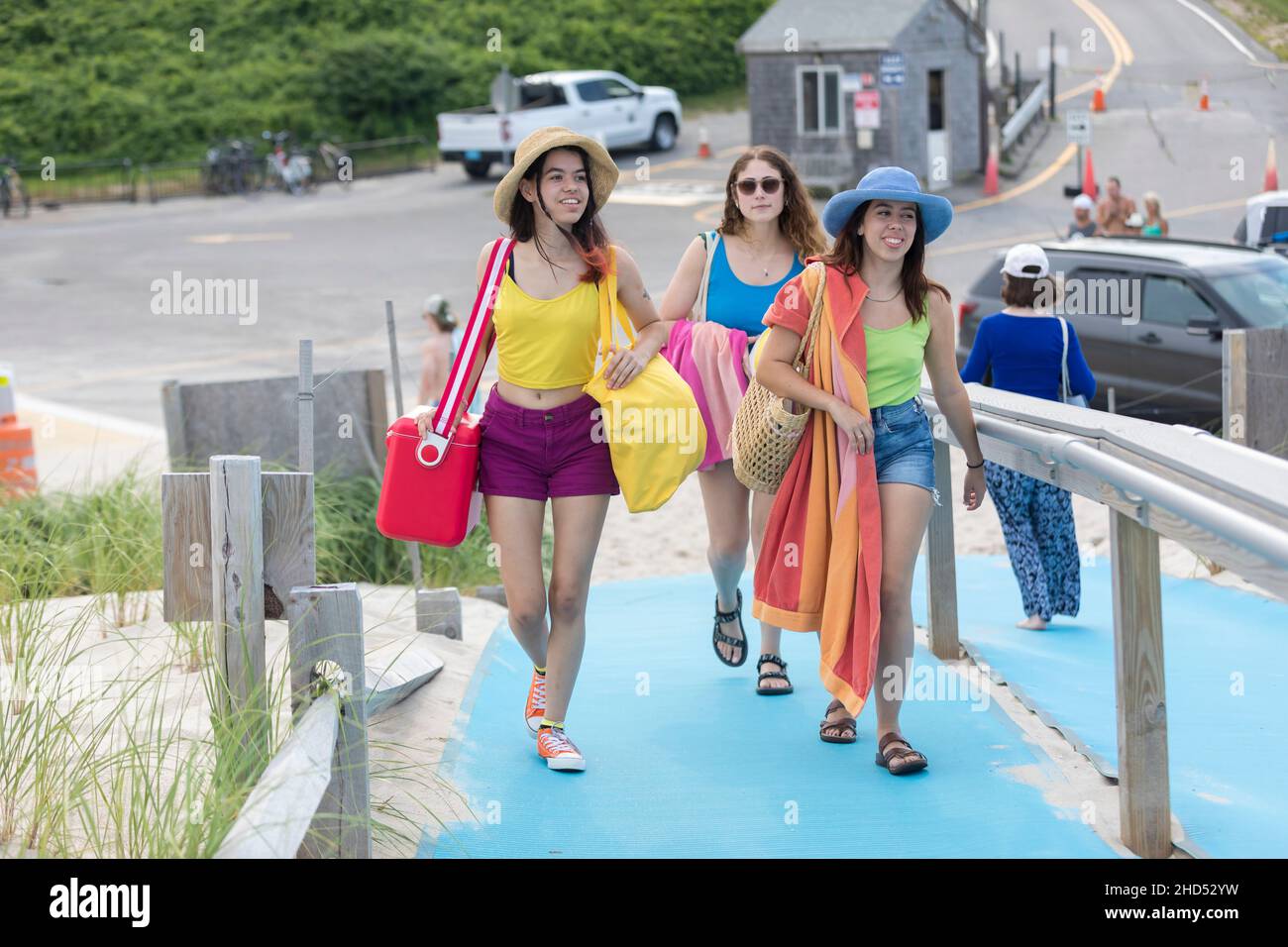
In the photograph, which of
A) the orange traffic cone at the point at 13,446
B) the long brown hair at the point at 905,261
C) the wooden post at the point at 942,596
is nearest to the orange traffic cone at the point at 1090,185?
the orange traffic cone at the point at 13,446

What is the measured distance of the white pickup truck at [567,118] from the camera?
32.6m

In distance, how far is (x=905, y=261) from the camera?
4902 mm

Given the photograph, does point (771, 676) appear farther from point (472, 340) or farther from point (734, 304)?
point (472, 340)

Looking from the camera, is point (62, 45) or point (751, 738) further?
point (62, 45)

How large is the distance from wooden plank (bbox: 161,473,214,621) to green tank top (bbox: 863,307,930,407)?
6.12 ft

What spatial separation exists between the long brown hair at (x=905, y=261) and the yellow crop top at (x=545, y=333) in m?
0.71

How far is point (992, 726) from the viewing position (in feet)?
17.0

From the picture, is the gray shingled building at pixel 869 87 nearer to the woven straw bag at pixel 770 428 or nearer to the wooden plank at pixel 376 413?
the wooden plank at pixel 376 413

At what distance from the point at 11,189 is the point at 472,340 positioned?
3127 cm

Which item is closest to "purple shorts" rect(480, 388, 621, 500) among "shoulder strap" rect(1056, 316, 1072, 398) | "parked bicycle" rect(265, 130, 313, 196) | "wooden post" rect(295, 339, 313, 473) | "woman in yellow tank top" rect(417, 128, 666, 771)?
"woman in yellow tank top" rect(417, 128, 666, 771)

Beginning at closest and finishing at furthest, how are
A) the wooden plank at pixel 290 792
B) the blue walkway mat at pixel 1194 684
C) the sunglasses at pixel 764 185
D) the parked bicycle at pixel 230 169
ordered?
the wooden plank at pixel 290 792 < the blue walkway mat at pixel 1194 684 < the sunglasses at pixel 764 185 < the parked bicycle at pixel 230 169
